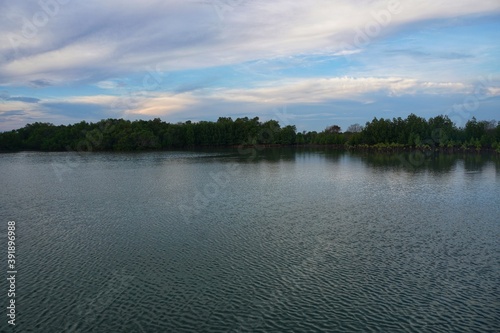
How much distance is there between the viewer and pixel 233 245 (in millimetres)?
16125

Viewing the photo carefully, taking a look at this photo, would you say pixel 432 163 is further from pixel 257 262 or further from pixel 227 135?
pixel 227 135

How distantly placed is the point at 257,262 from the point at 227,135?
343 feet

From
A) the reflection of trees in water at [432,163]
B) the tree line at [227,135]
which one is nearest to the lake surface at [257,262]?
the reflection of trees in water at [432,163]

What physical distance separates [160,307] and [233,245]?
5634 millimetres

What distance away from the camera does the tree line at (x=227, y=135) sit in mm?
89875

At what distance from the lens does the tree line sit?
89875mm

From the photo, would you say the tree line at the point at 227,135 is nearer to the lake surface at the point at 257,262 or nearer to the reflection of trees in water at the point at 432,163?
the reflection of trees in water at the point at 432,163

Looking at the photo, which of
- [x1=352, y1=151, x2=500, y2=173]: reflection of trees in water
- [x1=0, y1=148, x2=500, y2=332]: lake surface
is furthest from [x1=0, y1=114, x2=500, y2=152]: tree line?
[x1=0, y1=148, x2=500, y2=332]: lake surface

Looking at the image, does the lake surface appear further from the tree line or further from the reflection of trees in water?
the tree line

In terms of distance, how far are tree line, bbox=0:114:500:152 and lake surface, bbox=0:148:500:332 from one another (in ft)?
224

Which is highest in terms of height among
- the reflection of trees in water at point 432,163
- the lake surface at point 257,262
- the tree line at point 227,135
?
the tree line at point 227,135

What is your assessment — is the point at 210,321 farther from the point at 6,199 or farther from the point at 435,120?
the point at 435,120

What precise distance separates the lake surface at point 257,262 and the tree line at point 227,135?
68.3 m

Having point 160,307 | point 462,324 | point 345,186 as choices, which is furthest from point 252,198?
point 462,324
